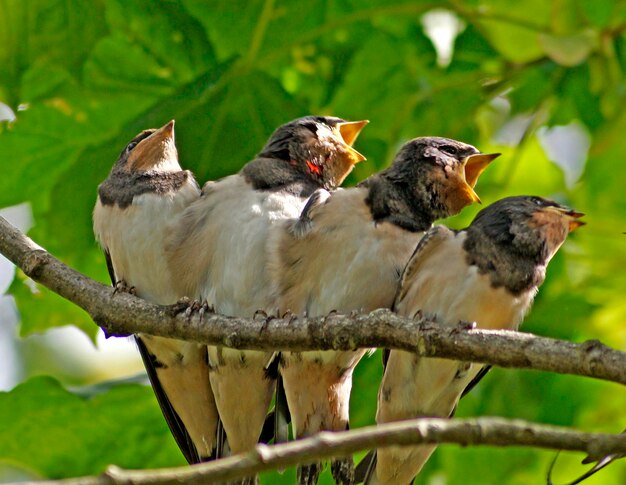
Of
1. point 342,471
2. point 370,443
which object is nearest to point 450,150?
point 342,471

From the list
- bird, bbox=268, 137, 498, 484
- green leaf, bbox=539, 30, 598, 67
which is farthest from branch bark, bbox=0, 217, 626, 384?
green leaf, bbox=539, 30, 598, 67

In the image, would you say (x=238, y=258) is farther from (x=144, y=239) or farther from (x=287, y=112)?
(x=287, y=112)

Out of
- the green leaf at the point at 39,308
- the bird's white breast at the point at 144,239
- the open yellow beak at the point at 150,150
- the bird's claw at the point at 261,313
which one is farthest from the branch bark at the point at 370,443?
the green leaf at the point at 39,308

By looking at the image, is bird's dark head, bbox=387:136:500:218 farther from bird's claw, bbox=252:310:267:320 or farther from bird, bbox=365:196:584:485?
bird's claw, bbox=252:310:267:320

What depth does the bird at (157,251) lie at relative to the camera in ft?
14.8

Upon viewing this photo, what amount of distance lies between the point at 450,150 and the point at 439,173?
6.3 inches

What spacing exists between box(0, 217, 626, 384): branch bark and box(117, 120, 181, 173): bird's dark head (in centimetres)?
80

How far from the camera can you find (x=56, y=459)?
17.0 feet

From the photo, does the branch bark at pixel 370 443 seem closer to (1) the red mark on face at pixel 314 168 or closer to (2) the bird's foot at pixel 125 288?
(2) the bird's foot at pixel 125 288

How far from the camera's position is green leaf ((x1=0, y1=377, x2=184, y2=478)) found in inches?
195

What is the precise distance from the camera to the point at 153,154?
4844mm

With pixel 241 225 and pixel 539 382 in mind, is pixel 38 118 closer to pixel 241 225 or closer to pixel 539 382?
pixel 241 225

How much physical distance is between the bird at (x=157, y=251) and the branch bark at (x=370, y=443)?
2099mm

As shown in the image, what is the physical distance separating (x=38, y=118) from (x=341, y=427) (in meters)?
2.22
